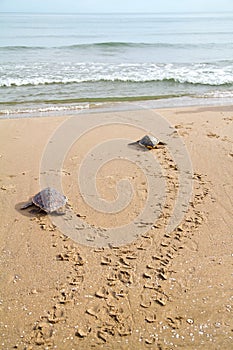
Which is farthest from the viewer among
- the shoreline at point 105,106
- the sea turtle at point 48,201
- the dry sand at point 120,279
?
the shoreline at point 105,106

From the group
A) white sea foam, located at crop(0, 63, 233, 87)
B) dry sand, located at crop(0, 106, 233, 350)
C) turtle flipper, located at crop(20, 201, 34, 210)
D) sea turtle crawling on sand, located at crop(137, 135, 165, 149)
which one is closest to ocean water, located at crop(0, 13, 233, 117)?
white sea foam, located at crop(0, 63, 233, 87)

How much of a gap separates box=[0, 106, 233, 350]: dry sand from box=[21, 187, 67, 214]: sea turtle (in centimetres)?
13

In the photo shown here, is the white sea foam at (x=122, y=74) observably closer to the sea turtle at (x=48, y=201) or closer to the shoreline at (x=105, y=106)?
the shoreline at (x=105, y=106)

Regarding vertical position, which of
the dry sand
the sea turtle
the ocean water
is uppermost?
the ocean water

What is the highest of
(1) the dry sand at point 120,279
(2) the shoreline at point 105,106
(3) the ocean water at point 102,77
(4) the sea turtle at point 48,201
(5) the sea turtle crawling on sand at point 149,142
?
(3) the ocean water at point 102,77

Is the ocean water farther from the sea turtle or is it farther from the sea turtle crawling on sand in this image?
the sea turtle

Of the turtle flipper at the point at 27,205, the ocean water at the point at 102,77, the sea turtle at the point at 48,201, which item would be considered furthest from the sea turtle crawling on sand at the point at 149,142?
the ocean water at the point at 102,77

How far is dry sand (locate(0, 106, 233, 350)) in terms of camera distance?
2752mm

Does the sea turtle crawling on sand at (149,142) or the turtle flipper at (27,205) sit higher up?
the sea turtle crawling on sand at (149,142)

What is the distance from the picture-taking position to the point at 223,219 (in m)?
4.32

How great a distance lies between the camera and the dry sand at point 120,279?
9.03ft

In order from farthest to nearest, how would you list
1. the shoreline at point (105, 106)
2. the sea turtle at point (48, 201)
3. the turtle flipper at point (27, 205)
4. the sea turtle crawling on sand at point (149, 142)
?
the shoreline at point (105, 106) < the sea turtle crawling on sand at point (149, 142) < the turtle flipper at point (27, 205) < the sea turtle at point (48, 201)

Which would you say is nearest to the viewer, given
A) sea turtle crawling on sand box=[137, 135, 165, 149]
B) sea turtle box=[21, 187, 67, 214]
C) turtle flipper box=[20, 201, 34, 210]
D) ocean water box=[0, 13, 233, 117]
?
sea turtle box=[21, 187, 67, 214]

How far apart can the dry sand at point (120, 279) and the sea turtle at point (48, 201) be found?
0.13 meters
